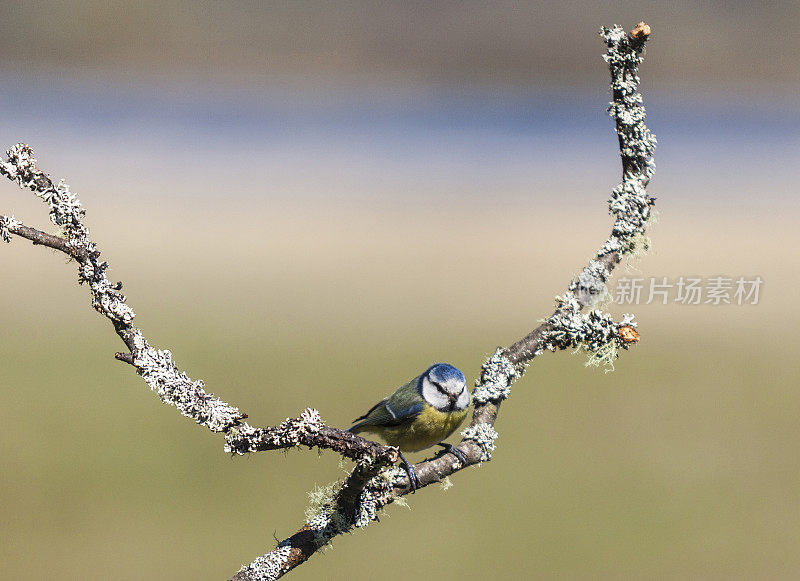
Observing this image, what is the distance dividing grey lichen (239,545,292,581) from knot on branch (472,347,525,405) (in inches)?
31.4

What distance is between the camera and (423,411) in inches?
104

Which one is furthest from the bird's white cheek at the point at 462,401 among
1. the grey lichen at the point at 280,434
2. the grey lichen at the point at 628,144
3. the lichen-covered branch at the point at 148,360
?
the grey lichen at the point at 280,434

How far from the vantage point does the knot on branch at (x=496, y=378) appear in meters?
2.29

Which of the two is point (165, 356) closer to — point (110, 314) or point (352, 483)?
point (110, 314)

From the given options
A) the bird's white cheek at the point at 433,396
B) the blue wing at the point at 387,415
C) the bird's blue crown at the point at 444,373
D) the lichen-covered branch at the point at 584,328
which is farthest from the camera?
the blue wing at the point at 387,415

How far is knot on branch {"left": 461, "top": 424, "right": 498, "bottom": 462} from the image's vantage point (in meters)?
2.20

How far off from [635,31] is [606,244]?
0.63 meters

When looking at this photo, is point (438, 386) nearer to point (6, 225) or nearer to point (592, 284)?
point (592, 284)

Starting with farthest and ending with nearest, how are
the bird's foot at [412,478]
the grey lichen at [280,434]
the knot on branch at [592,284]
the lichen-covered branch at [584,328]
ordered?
the knot on branch at [592,284], the bird's foot at [412,478], the lichen-covered branch at [584,328], the grey lichen at [280,434]

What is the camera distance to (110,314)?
1.68 meters

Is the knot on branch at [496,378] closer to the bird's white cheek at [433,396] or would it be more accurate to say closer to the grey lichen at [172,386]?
the bird's white cheek at [433,396]

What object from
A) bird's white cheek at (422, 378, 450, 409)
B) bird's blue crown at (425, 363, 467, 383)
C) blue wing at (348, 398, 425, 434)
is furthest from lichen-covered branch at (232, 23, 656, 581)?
blue wing at (348, 398, 425, 434)

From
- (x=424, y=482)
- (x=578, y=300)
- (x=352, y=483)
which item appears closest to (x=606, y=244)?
(x=578, y=300)

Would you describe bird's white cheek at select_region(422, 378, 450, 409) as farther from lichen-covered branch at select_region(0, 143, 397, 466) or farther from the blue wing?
lichen-covered branch at select_region(0, 143, 397, 466)
